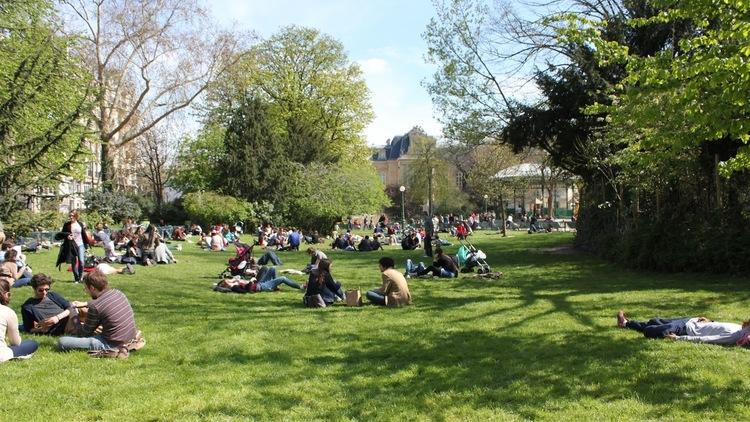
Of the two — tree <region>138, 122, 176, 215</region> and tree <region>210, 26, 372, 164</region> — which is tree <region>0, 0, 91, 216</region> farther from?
tree <region>138, 122, 176, 215</region>

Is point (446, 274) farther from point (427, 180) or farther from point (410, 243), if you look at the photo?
point (427, 180)

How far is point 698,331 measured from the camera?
7895mm

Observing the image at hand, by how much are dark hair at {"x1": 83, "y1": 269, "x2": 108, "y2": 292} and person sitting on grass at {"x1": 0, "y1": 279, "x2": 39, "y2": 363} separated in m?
0.84

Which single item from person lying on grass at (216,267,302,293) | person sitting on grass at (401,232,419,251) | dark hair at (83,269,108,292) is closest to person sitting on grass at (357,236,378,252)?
person sitting on grass at (401,232,419,251)

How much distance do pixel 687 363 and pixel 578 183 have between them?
68.0 feet

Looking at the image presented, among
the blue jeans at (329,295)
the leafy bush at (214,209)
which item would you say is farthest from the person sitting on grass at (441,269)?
the leafy bush at (214,209)

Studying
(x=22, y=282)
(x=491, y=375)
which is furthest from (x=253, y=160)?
(x=491, y=375)

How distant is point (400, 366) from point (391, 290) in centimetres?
424

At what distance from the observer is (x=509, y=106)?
84.2 ft

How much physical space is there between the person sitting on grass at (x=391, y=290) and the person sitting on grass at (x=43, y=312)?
5.17 m

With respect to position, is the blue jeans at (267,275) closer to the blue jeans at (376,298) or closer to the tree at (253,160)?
the blue jeans at (376,298)

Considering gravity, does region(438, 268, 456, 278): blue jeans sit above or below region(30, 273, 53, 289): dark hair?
below

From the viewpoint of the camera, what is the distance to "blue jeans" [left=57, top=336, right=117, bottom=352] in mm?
7422

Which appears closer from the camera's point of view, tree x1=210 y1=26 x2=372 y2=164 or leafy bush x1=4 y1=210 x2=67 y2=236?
leafy bush x1=4 y1=210 x2=67 y2=236
